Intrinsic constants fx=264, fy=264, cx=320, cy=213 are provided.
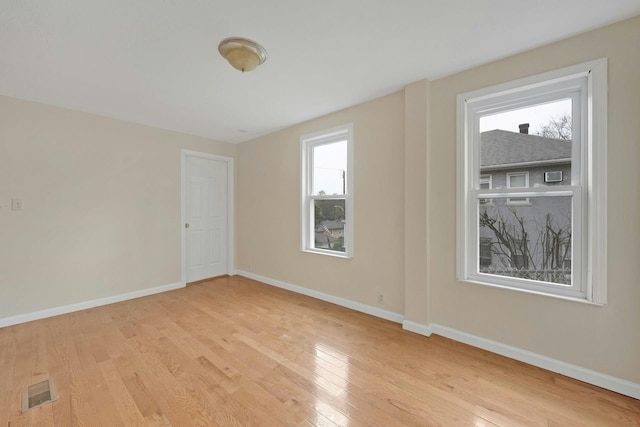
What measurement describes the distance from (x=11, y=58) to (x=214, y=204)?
9.48 ft

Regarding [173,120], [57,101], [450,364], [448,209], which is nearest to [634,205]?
[448,209]

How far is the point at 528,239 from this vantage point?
224 centimetres

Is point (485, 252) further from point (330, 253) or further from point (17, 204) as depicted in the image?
point (17, 204)

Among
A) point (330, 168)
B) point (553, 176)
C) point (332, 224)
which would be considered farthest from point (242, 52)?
point (553, 176)

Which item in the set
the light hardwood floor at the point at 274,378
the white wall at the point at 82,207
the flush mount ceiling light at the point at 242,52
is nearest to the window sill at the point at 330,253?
the light hardwood floor at the point at 274,378

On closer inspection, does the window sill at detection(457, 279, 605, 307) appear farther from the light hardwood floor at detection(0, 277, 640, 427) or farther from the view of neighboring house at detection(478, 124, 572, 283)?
A: the light hardwood floor at detection(0, 277, 640, 427)

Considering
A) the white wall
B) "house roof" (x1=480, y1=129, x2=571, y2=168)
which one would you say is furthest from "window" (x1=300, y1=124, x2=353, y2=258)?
the white wall

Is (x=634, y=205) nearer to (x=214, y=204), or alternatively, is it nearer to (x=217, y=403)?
(x=217, y=403)

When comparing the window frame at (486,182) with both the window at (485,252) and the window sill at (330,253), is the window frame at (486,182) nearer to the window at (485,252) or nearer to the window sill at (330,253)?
the window at (485,252)

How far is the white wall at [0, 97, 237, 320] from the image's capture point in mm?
2900

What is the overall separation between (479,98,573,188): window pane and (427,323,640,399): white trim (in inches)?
53.9

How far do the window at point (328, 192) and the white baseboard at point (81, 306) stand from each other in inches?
88.7

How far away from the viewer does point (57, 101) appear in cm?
301

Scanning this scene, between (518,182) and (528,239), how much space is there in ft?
1.61
